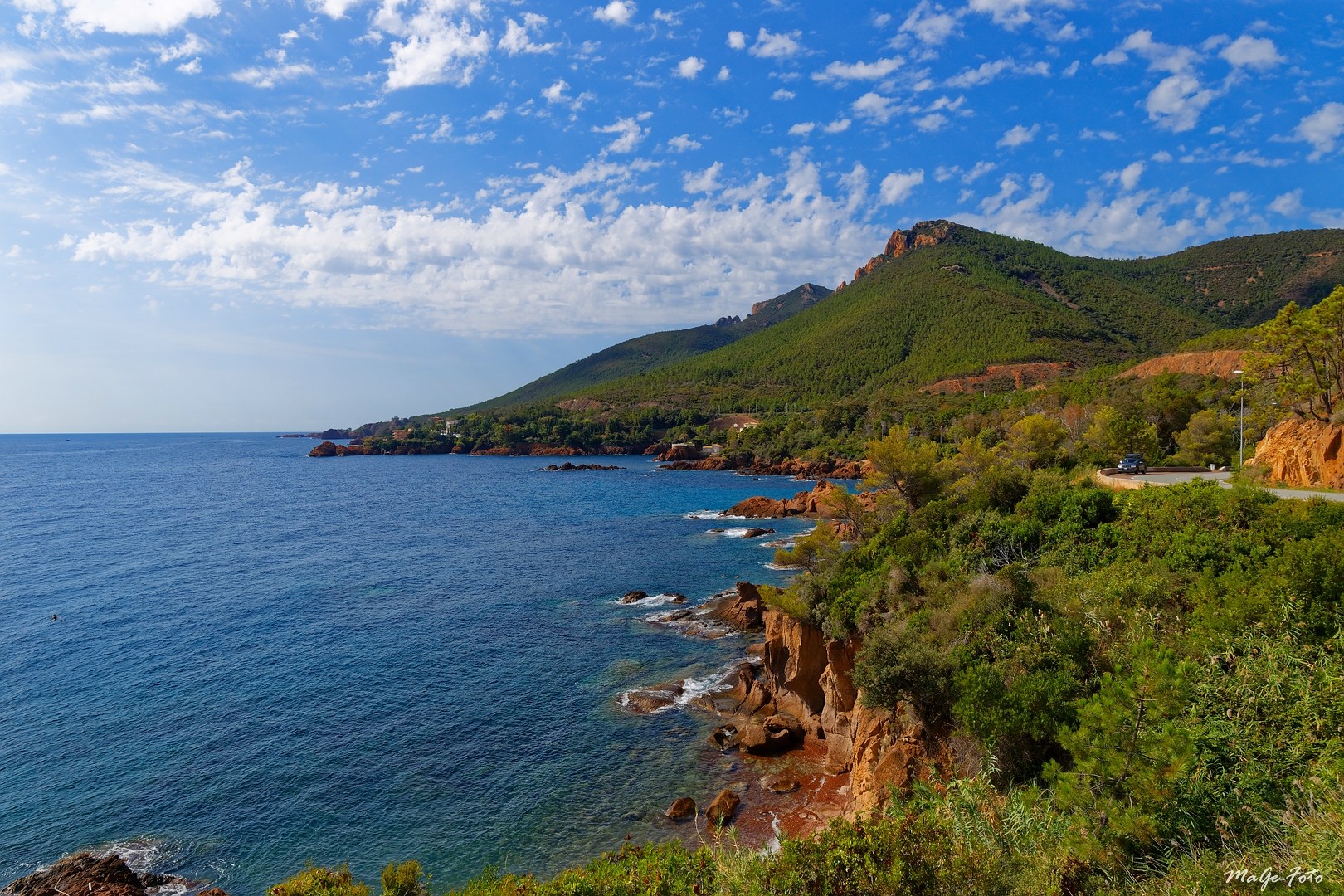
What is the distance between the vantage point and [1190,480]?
21.5m

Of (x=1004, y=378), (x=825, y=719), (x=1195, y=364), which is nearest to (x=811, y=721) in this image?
(x=825, y=719)

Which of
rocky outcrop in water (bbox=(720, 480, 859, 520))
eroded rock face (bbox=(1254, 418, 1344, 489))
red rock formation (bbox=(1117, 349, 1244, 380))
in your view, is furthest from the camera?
rocky outcrop in water (bbox=(720, 480, 859, 520))

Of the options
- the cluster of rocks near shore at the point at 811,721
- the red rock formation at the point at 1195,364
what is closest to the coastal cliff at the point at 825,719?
the cluster of rocks near shore at the point at 811,721

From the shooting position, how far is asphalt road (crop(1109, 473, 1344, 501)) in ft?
58.8

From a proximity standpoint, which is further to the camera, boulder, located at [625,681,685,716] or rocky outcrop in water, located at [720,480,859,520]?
rocky outcrop in water, located at [720,480,859,520]

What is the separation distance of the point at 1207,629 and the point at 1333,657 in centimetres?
173

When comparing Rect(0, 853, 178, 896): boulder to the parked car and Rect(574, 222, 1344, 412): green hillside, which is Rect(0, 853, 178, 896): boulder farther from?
Rect(574, 222, 1344, 412): green hillside

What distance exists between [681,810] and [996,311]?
121 meters

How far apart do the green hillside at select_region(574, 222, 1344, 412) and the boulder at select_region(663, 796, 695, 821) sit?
98.5 m

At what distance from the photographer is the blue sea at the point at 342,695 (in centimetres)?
1616

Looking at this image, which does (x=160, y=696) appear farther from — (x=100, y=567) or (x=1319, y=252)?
(x=1319, y=252)

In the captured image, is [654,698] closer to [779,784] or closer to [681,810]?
[779,784]

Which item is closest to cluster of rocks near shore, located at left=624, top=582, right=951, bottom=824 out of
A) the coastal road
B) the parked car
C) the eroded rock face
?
the coastal road

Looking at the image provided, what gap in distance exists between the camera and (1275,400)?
81.3ft
